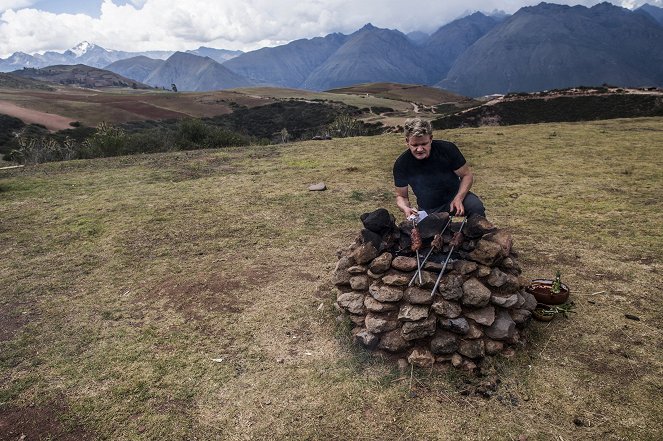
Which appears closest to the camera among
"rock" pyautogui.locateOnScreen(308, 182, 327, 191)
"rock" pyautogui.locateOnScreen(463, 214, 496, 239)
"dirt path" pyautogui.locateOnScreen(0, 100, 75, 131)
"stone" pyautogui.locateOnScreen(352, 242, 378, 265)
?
"rock" pyautogui.locateOnScreen(463, 214, 496, 239)

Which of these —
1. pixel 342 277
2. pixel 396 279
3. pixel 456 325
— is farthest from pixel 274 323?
pixel 456 325

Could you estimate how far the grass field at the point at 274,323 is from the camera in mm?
4887

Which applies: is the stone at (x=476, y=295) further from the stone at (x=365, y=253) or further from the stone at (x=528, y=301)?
the stone at (x=365, y=253)

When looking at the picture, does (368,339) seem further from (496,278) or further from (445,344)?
(496,278)

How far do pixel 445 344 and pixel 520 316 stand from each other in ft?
4.62

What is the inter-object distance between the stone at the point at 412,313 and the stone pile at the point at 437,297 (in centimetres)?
1

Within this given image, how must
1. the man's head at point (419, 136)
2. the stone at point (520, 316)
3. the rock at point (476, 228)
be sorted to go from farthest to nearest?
the man's head at point (419, 136) < the rock at point (476, 228) < the stone at point (520, 316)

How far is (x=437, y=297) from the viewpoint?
232 inches

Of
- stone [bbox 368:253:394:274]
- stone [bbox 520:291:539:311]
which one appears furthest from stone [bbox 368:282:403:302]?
stone [bbox 520:291:539:311]

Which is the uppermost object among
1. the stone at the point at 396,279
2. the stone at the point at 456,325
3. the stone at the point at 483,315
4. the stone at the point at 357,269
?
the stone at the point at 396,279

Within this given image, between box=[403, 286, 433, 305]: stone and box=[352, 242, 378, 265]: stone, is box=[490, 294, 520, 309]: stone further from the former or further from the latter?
box=[352, 242, 378, 265]: stone

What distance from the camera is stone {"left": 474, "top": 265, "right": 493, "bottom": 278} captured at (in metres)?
5.98

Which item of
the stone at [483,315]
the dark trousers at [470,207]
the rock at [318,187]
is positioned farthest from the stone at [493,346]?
the rock at [318,187]

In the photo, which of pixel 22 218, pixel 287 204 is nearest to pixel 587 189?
pixel 287 204
